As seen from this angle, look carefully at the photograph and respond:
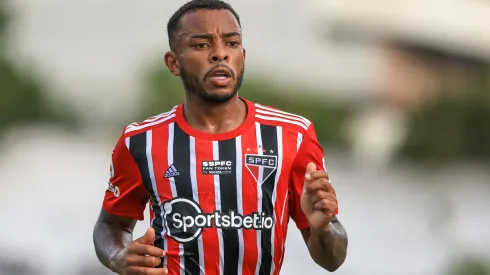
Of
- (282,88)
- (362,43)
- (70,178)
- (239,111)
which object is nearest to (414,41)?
(362,43)

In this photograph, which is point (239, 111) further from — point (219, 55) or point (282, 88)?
point (282, 88)

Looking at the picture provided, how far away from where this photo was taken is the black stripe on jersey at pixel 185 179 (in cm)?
555

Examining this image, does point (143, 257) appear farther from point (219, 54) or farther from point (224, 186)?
point (219, 54)

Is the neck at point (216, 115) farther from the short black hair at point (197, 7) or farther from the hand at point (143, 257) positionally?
the hand at point (143, 257)

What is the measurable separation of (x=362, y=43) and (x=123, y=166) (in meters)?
33.5

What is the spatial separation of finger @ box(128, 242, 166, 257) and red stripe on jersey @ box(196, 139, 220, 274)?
0.33 metres

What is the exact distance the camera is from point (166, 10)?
4069 cm

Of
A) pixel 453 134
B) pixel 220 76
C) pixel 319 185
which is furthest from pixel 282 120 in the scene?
pixel 453 134

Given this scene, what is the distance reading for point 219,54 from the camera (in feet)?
18.3

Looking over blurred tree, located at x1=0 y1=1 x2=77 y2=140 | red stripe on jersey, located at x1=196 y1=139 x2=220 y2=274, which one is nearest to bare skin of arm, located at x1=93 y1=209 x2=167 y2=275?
red stripe on jersey, located at x1=196 y1=139 x2=220 y2=274

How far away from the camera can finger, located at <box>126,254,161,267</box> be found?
5199 millimetres

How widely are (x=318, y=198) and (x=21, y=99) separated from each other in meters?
29.3

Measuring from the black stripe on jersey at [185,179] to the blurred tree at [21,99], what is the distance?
2755cm

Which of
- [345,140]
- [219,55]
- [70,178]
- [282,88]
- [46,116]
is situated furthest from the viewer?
[46,116]
